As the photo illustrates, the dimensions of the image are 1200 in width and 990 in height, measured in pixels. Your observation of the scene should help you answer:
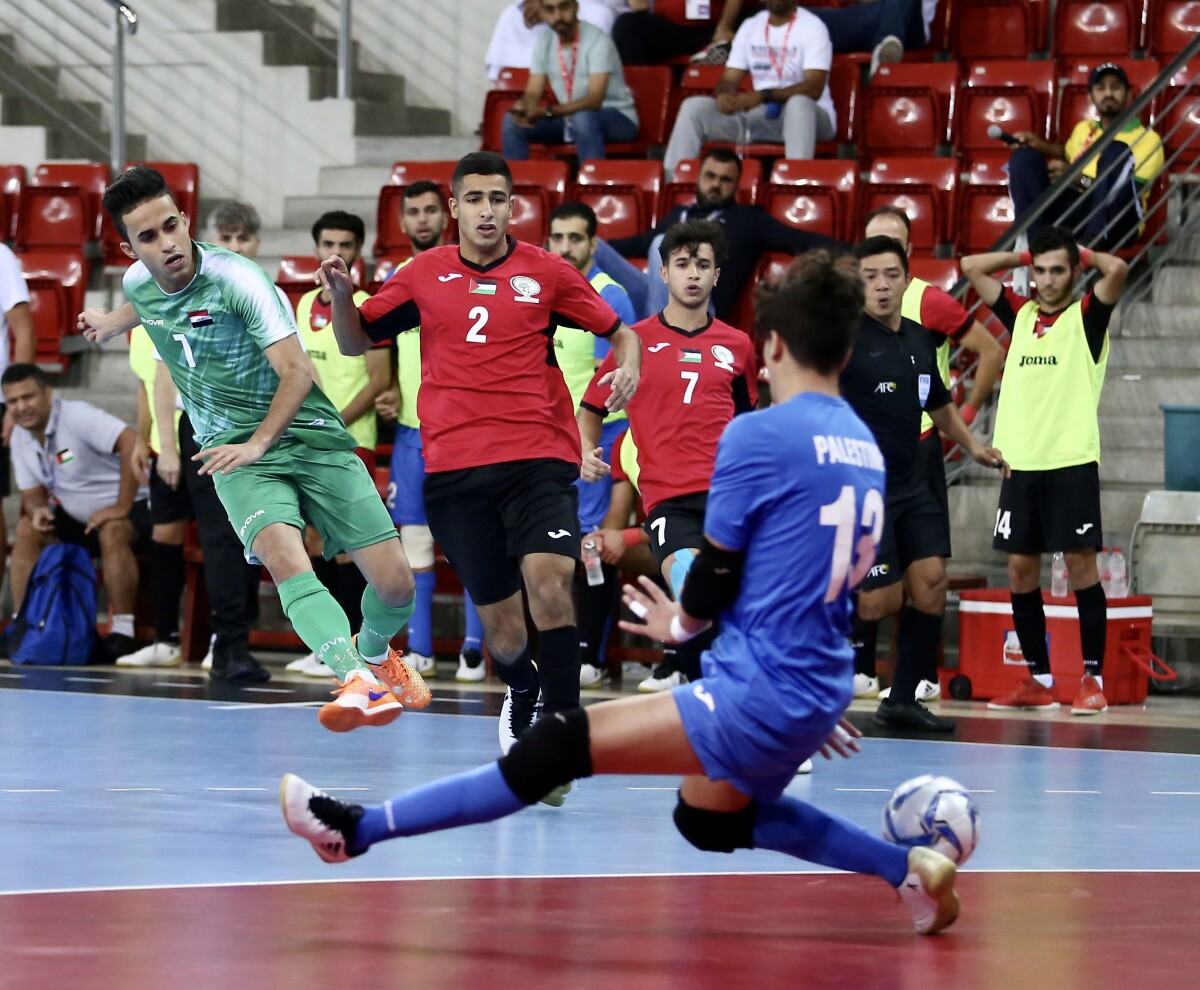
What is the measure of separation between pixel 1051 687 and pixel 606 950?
593 centimetres

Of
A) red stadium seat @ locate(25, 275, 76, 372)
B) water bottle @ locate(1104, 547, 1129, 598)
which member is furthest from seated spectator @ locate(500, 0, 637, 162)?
water bottle @ locate(1104, 547, 1129, 598)

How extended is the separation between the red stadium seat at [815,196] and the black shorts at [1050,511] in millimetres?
2648

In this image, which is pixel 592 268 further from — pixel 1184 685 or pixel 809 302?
pixel 809 302

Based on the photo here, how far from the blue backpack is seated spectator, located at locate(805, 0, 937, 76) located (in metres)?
5.97

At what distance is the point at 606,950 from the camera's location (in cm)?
421

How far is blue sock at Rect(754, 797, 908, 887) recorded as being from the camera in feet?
14.6

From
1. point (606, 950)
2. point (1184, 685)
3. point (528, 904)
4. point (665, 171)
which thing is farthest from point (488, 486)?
point (665, 171)

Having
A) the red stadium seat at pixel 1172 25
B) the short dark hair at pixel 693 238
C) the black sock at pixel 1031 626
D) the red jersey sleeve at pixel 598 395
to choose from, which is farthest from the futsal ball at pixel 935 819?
the red stadium seat at pixel 1172 25

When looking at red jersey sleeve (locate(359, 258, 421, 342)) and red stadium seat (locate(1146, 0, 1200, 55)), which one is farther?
red stadium seat (locate(1146, 0, 1200, 55))

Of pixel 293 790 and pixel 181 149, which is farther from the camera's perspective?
pixel 181 149

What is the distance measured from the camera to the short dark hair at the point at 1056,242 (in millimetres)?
9508

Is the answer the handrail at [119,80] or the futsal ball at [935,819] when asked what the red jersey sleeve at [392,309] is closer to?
the futsal ball at [935,819]

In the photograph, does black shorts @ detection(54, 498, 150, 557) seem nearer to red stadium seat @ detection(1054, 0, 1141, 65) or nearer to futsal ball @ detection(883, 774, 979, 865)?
red stadium seat @ detection(1054, 0, 1141, 65)

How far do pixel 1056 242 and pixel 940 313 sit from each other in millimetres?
851
